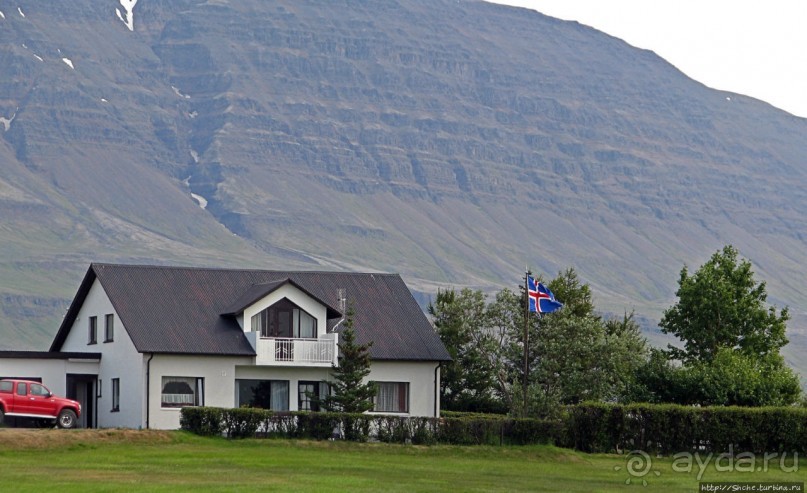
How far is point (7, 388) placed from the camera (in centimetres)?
5809

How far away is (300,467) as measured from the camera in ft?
152

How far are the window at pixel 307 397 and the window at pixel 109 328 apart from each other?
871cm

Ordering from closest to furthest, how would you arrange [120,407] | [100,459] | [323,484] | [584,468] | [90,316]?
[323,484]
[100,459]
[584,468]
[120,407]
[90,316]

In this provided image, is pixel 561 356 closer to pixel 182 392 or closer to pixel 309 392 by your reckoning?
pixel 309 392

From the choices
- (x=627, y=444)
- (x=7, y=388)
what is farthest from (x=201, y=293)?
(x=627, y=444)

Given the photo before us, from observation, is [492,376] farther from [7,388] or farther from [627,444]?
[7,388]

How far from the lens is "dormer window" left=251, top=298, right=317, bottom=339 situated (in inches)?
2689

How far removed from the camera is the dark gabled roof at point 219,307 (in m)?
66.9

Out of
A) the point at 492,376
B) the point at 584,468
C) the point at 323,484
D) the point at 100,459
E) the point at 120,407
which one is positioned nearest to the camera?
the point at 323,484

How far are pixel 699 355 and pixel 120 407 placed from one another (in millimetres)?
28348

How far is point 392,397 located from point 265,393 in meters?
5.80

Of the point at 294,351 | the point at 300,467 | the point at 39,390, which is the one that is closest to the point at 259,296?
the point at 294,351

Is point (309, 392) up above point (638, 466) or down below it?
above

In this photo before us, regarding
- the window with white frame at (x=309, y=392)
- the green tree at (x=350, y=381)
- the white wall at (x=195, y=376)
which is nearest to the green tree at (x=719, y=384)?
the green tree at (x=350, y=381)
